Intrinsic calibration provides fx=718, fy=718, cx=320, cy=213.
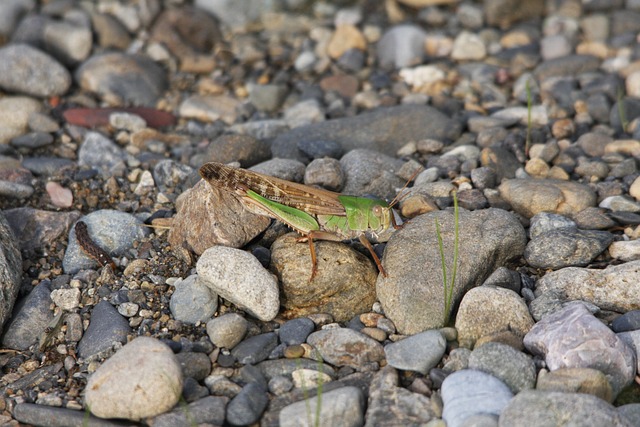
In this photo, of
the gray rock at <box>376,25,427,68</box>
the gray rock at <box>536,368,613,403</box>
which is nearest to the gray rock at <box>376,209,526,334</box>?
the gray rock at <box>536,368,613,403</box>

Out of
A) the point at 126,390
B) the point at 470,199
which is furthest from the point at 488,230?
the point at 126,390

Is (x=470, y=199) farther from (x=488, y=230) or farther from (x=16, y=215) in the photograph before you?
(x=16, y=215)

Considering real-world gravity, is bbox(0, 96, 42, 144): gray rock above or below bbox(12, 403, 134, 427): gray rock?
above

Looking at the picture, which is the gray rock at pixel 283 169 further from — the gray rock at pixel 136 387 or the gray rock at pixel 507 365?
the gray rock at pixel 507 365

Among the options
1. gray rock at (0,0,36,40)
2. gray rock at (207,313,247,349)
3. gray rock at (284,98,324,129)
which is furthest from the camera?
gray rock at (0,0,36,40)

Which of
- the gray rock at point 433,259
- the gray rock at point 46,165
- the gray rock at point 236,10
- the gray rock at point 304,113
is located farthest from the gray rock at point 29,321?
the gray rock at point 236,10

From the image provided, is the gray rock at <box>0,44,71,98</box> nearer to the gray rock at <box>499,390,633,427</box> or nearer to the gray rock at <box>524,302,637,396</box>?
the gray rock at <box>524,302,637,396</box>

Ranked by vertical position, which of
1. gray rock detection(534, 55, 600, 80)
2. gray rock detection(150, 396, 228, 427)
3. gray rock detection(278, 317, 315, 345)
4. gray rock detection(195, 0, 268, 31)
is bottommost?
gray rock detection(150, 396, 228, 427)
